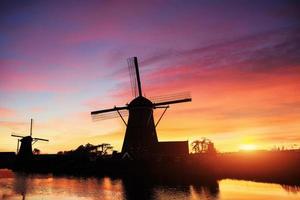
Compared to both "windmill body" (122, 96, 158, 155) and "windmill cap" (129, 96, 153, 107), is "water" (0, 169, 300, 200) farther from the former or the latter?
"windmill cap" (129, 96, 153, 107)

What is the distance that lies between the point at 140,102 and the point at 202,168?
1396 centimetres

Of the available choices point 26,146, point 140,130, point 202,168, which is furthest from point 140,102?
point 26,146

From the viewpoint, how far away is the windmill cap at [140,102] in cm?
4891

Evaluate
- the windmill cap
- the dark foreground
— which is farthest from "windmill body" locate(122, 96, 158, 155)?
the dark foreground

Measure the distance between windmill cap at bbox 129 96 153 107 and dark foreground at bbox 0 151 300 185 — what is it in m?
8.28

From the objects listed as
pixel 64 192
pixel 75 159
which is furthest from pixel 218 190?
pixel 75 159

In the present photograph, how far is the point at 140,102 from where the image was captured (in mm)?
49281

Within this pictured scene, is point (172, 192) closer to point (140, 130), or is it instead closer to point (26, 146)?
point (140, 130)

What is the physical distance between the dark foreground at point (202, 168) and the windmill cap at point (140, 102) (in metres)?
8.28

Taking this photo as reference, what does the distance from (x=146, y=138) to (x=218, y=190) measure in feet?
70.2

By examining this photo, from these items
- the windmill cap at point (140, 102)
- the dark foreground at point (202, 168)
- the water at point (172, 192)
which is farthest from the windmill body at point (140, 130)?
the water at point (172, 192)

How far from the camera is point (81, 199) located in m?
26.5

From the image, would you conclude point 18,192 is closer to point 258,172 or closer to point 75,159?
point 258,172

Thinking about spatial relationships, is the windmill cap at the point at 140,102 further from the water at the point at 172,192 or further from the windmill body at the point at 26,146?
the windmill body at the point at 26,146
